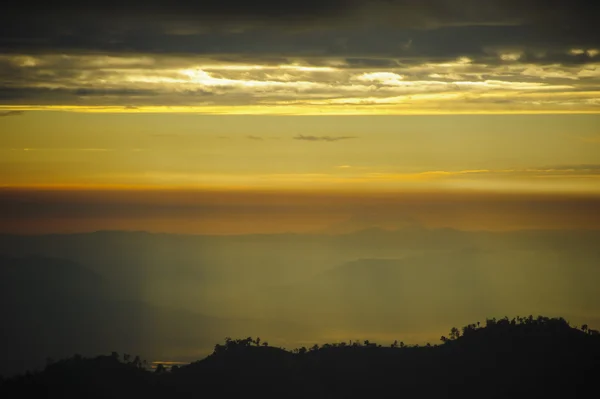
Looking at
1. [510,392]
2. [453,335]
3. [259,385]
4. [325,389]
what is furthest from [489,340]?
[259,385]

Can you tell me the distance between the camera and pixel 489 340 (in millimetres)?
90000

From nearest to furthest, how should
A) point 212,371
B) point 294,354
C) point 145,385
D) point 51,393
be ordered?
point 51,393 → point 145,385 → point 212,371 → point 294,354

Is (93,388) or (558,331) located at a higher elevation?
(558,331)

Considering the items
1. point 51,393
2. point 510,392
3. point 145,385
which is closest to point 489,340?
point 510,392

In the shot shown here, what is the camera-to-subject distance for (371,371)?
87.1 metres

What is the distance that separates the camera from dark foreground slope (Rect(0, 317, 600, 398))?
7688 centimetres

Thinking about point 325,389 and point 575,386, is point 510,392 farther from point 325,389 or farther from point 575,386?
point 325,389

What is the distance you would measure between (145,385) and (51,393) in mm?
8249

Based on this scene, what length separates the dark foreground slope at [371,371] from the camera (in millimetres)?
76875

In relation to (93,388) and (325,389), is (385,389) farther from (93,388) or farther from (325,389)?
(93,388)

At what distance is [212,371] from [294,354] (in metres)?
9.70

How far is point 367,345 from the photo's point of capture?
9256 centimetres

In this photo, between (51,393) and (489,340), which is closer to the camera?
(51,393)

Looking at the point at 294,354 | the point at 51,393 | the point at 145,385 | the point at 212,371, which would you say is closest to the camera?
the point at 51,393
